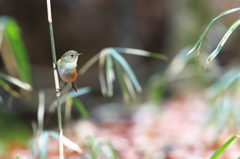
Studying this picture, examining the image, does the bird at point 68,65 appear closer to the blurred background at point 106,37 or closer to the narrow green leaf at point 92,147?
the narrow green leaf at point 92,147

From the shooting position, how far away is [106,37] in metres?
2.68

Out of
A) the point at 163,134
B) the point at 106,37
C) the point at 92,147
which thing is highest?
the point at 106,37

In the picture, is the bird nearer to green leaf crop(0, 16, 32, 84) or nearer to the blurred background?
green leaf crop(0, 16, 32, 84)

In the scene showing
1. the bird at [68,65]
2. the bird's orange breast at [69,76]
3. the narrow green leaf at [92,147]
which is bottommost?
the narrow green leaf at [92,147]

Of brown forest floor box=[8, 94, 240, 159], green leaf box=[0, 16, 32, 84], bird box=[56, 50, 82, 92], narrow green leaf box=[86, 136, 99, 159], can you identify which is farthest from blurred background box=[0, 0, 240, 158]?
bird box=[56, 50, 82, 92]

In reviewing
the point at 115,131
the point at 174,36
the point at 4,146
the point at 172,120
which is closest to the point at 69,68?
the point at 4,146

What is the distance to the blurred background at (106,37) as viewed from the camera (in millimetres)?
2430

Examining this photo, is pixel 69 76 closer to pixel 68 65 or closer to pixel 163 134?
pixel 68 65

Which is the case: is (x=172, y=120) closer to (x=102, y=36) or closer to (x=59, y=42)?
(x=102, y=36)

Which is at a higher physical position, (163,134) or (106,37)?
(106,37)

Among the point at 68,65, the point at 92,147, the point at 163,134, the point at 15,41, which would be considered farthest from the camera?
the point at 163,134

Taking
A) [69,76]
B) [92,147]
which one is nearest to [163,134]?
[92,147]

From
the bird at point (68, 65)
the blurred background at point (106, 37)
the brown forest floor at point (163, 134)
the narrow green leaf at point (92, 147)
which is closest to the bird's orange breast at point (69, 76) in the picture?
the bird at point (68, 65)

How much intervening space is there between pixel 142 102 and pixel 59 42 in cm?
98
